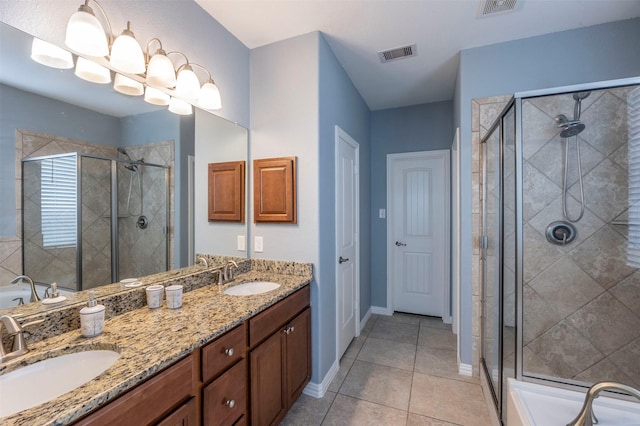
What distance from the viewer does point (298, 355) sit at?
71.1 inches

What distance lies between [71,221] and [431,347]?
9.80 ft

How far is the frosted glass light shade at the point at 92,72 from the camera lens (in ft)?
3.98

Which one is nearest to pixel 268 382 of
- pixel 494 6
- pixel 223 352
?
pixel 223 352

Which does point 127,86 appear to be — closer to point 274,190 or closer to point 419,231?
point 274,190

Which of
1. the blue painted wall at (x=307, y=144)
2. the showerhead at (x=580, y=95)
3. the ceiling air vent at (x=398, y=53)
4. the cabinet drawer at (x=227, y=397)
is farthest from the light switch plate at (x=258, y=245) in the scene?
the showerhead at (x=580, y=95)

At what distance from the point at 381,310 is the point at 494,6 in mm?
3217

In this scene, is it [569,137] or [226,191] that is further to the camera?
[226,191]

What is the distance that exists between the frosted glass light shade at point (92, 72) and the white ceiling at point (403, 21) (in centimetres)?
84

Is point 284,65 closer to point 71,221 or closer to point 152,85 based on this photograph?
point 152,85

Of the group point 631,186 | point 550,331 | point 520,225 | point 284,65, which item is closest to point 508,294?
point 520,225

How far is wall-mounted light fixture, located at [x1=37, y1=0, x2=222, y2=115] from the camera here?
111cm

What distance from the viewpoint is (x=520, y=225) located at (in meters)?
1.52

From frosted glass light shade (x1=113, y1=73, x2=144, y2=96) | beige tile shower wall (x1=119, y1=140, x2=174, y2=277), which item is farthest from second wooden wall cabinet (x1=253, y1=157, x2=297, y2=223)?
frosted glass light shade (x1=113, y1=73, x2=144, y2=96)

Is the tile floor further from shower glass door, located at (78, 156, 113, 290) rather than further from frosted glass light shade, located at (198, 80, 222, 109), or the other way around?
frosted glass light shade, located at (198, 80, 222, 109)
